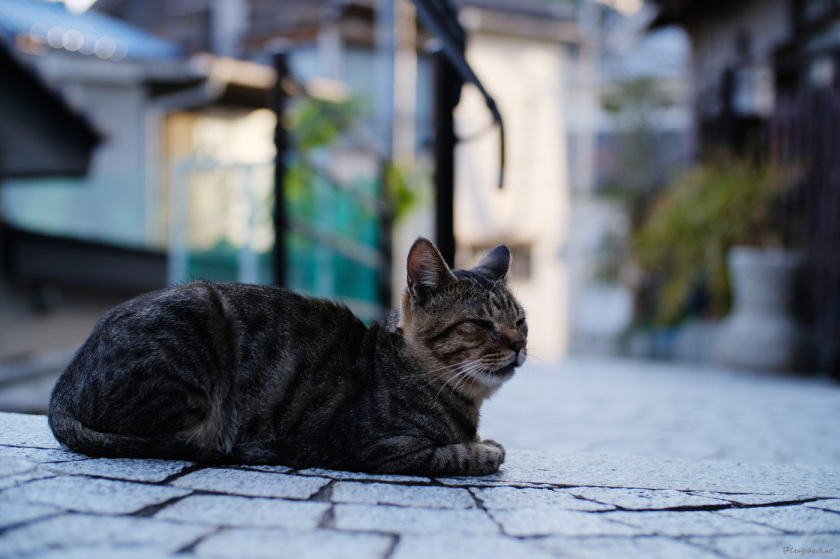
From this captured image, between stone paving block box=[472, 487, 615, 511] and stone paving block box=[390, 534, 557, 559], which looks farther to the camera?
stone paving block box=[472, 487, 615, 511]

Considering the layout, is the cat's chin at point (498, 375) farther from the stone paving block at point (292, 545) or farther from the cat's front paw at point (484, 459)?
the stone paving block at point (292, 545)

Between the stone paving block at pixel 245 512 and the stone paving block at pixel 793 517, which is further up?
the stone paving block at pixel 245 512

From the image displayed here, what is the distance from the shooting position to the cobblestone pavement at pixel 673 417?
3.08 m

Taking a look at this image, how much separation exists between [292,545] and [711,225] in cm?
636

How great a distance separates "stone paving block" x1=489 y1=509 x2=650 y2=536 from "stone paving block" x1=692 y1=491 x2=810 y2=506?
0.42 metres

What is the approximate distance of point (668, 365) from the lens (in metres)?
7.10

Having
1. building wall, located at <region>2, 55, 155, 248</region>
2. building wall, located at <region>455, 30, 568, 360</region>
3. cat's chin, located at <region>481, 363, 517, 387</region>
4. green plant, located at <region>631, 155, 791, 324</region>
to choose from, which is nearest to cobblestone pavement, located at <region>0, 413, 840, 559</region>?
cat's chin, located at <region>481, 363, 517, 387</region>

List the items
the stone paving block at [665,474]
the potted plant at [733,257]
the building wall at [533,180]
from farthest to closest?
the building wall at [533,180]
the potted plant at [733,257]
the stone paving block at [665,474]

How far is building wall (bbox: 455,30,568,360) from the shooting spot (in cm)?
1208

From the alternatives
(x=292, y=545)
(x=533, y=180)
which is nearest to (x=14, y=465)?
(x=292, y=545)

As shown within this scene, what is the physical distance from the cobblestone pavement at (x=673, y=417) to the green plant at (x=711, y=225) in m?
1.60

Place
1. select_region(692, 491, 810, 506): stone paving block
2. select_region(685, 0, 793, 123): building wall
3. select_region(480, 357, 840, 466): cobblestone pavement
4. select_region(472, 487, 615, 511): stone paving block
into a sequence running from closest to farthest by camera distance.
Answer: select_region(472, 487, 615, 511): stone paving block
select_region(692, 491, 810, 506): stone paving block
select_region(480, 357, 840, 466): cobblestone pavement
select_region(685, 0, 793, 123): building wall

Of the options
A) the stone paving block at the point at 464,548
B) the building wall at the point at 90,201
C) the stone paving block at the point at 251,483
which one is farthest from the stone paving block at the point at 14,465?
the building wall at the point at 90,201

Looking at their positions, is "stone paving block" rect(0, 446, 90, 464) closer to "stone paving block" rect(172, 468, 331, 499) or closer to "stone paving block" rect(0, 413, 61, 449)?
"stone paving block" rect(0, 413, 61, 449)
